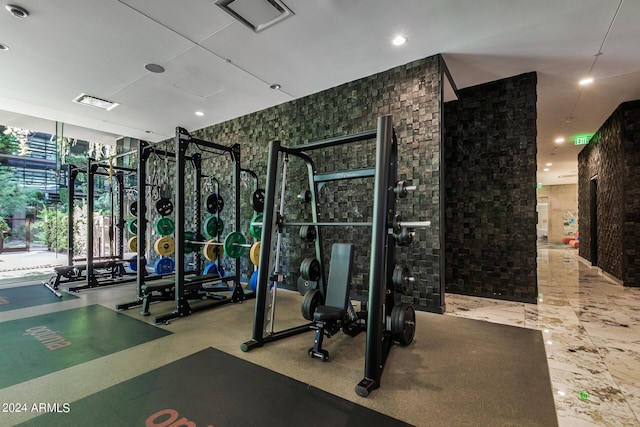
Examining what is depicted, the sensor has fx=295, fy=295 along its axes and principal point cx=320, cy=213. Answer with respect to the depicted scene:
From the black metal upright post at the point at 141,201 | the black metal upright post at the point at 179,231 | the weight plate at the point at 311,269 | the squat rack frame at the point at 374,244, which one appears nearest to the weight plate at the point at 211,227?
the black metal upright post at the point at 141,201

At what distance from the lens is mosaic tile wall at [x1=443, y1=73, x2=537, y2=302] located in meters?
4.06

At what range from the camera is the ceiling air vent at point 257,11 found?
2865mm

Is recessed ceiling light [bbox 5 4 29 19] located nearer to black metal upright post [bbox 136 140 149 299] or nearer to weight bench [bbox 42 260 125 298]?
black metal upright post [bbox 136 140 149 299]

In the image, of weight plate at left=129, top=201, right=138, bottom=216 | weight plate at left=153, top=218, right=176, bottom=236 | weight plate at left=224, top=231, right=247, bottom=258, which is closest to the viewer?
weight plate at left=224, top=231, right=247, bottom=258

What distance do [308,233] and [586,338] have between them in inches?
114

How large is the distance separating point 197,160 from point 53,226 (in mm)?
5246

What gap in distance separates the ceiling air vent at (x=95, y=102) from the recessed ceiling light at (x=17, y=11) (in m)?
2.23

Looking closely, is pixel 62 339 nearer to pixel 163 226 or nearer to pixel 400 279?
pixel 163 226

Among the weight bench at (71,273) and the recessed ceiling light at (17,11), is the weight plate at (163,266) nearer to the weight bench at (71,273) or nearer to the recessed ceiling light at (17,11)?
the weight bench at (71,273)

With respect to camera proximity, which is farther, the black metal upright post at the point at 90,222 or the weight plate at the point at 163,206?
the black metal upright post at the point at 90,222

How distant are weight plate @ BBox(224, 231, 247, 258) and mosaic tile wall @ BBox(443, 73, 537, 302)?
322cm

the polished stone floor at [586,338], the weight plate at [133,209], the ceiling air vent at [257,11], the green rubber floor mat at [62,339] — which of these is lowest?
the green rubber floor mat at [62,339]

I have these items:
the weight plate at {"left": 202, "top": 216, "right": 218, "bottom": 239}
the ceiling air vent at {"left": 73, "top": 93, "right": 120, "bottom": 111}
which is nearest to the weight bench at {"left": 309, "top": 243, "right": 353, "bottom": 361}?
the weight plate at {"left": 202, "top": 216, "right": 218, "bottom": 239}

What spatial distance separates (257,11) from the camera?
2980mm
